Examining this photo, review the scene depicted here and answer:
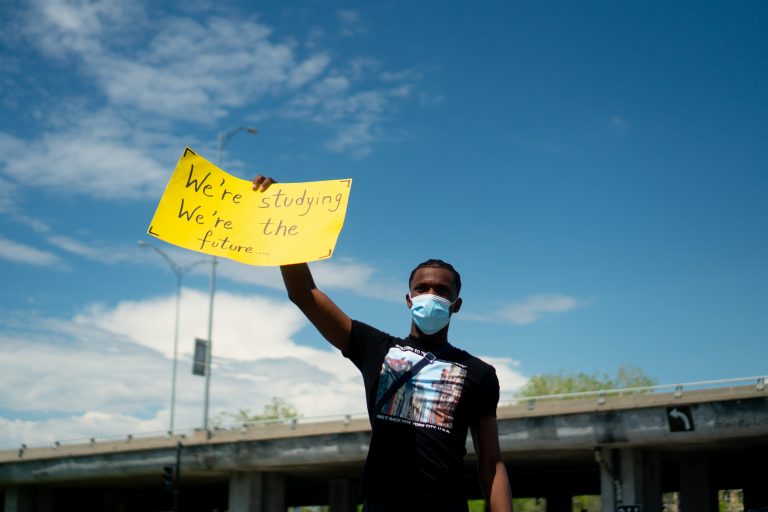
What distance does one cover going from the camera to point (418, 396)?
3.48 meters

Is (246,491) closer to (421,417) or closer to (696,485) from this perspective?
(696,485)

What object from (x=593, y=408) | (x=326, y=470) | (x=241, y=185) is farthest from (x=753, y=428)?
(x=241, y=185)

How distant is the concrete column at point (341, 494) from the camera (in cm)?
4547

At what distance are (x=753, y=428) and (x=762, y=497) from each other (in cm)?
2369

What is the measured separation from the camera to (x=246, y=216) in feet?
13.8

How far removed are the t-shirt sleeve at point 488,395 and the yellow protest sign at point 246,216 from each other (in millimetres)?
886

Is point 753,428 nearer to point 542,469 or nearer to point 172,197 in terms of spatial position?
point 542,469

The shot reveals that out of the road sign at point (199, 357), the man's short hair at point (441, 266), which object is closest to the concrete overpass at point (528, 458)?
the road sign at point (199, 357)

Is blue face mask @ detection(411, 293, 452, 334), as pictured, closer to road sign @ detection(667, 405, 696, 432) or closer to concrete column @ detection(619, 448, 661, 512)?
road sign @ detection(667, 405, 696, 432)

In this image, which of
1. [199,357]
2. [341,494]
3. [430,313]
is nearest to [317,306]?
[430,313]

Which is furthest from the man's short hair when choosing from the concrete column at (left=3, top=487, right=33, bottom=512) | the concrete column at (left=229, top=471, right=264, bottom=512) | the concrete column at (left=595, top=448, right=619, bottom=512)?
the concrete column at (left=3, top=487, right=33, bottom=512)

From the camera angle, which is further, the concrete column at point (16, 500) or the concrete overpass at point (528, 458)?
the concrete column at point (16, 500)

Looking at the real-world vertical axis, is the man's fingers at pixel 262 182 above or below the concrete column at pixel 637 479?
above

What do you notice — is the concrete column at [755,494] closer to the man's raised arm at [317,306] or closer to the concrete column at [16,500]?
the concrete column at [16,500]
